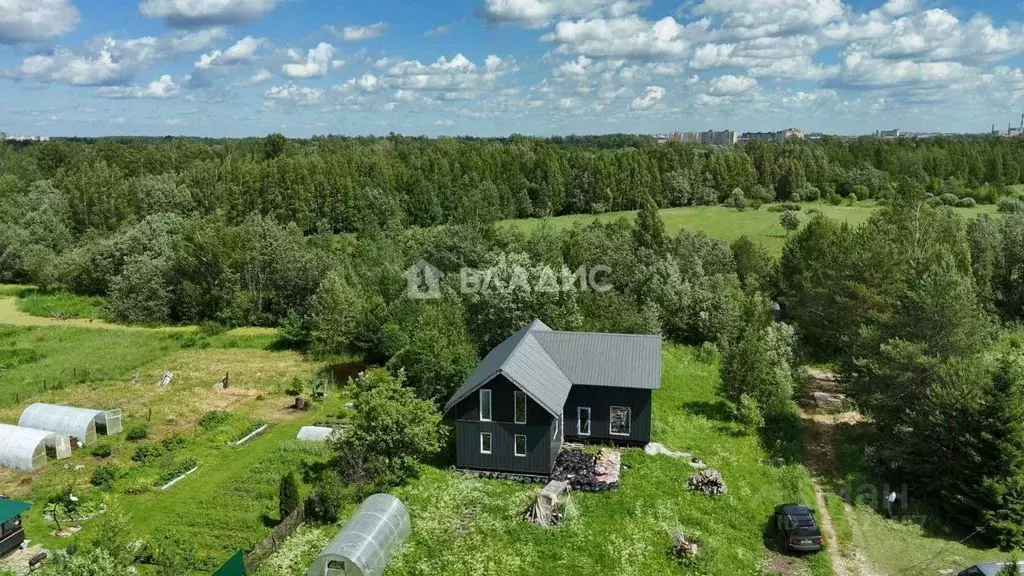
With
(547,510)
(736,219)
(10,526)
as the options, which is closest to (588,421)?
(547,510)

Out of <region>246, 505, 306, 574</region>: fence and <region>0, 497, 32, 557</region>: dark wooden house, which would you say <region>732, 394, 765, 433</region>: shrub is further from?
<region>0, 497, 32, 557</region>: dark wooden house

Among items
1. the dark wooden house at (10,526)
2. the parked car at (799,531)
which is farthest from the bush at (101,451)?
the parked car at (799,531)

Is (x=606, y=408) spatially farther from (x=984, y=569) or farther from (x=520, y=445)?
(x=984, y=569)

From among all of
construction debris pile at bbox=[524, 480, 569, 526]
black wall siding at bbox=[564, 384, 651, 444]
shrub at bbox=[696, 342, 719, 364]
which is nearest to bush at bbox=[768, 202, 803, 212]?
shrub at bbox=[696, 342, 719, 364]

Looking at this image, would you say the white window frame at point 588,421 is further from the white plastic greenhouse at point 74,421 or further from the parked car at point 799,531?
the white plastic greenhouse at point 74,421

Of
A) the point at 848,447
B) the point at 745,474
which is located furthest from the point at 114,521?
the point at 848,447

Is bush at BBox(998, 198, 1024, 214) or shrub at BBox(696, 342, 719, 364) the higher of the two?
bush at BBox(998, 198, 1024, 214)

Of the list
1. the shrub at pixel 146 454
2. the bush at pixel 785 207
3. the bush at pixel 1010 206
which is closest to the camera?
the shrub at pixel 146 454
